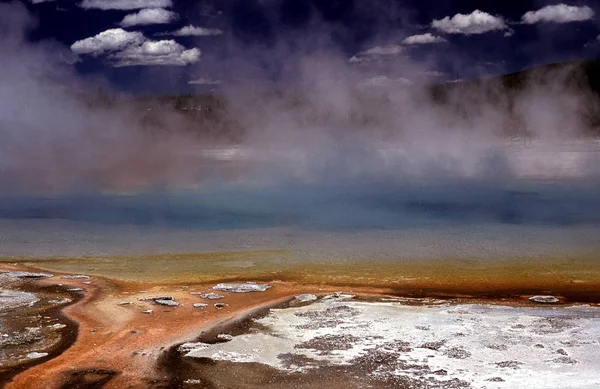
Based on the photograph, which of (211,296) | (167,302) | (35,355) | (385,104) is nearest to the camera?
(35,355)

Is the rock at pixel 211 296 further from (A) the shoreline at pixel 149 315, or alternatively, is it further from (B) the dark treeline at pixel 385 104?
(B) the dark treeline at pixel 385 104

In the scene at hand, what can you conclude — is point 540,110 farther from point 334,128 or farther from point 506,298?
point 506,298

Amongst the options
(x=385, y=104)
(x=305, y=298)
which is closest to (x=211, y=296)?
(x=305, y=298)

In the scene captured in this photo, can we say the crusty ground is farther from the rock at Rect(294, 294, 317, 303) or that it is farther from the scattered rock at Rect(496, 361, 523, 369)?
the scattered rock at Rect(496, 361, 523, 369)

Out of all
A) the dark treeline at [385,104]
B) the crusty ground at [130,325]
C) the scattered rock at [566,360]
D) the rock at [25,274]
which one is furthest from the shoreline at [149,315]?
the dark treeline at [385,104]

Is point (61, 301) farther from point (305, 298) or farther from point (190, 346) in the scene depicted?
point (305, 298)

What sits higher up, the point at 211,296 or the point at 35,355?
the point at 211,296

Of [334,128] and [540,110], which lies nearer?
[334,128]

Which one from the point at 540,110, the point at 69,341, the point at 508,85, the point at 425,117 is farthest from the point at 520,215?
the point at 508,85
